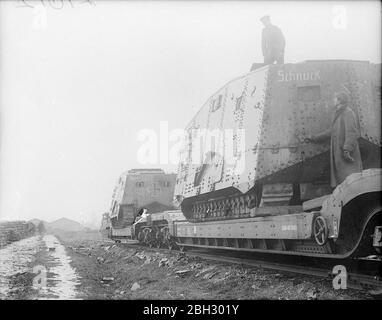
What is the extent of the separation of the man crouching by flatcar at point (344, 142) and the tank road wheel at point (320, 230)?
2.59 ft

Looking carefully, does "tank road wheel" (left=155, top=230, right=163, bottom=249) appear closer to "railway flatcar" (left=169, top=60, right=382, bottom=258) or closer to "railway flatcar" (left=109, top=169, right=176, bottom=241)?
"railway flatcar" (left=109, top=169, right=176, bottom=241)

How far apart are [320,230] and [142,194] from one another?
16.0 meters

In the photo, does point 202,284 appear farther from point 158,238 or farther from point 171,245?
point 158,238

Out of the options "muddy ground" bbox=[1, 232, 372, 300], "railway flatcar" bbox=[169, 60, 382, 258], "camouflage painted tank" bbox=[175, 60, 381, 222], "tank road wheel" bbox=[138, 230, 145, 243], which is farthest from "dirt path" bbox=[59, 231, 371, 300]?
"tank road wheel" bbox=[138, 230, 145, 243]

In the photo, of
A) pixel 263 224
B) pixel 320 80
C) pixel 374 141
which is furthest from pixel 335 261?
pixel 320 80

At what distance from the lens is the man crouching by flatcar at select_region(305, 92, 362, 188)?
234 inches

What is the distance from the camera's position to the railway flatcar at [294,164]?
17.4 feet

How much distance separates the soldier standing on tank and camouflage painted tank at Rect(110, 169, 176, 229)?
1382cm

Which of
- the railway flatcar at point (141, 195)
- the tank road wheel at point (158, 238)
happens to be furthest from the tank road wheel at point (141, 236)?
the railway flatcar at point (141, 195)

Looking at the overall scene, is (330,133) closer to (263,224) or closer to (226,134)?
(263,224)

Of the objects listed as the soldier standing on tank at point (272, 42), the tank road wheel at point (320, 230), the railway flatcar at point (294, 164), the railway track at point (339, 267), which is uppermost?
the soldier standing on tank at point (272, 42)

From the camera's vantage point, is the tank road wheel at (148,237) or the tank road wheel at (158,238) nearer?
the tank road wheel at (158,238)

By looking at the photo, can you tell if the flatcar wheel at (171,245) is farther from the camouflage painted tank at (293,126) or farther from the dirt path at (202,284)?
the camouflage painted tank at (293,126)
